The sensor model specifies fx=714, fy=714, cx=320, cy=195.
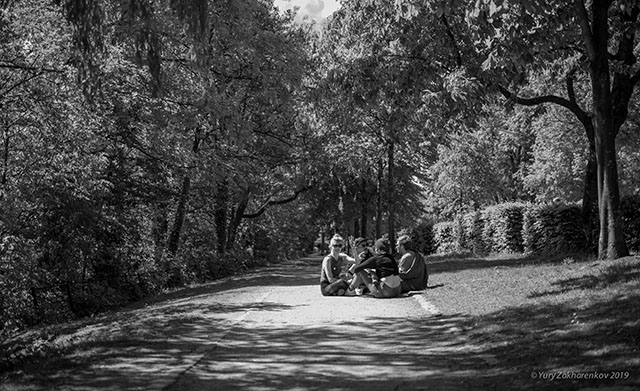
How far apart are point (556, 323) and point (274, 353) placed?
4.02 m

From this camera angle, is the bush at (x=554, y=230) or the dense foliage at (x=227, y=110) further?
the bush at (x=554, y=230)

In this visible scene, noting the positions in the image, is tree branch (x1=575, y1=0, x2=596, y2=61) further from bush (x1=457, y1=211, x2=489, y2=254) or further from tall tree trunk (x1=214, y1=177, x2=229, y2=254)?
tall tree trunk (x1=214, y1=177, x2=229, y2=254)

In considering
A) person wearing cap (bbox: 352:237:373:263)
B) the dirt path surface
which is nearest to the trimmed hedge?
person wearing cap (bbox: 352:237:373:263)

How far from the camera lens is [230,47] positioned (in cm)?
2714

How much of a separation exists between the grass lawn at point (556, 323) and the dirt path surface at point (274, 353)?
45 centimetres

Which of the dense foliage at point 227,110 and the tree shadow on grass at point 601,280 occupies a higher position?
the dense foliage at point 227,110

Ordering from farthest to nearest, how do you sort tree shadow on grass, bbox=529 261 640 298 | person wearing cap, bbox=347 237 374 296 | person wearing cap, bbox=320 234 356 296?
person wearing cap, bbox=347 237 374 296 < person wearing cap, bbox=320 234 356 296 < tree shadow on grass, bbox=529 261 640 298

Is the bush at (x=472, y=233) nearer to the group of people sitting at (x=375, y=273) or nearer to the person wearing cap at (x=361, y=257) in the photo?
the person wearing cap at (x=361, y=257)

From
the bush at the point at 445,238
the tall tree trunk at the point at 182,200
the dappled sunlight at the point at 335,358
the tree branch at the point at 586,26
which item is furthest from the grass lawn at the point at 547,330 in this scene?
the bush at the point at 445,238

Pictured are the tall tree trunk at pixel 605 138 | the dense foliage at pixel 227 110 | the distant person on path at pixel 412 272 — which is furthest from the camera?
the distant person on path at pixel 412 272

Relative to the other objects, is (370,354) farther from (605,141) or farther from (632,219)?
(632,219)

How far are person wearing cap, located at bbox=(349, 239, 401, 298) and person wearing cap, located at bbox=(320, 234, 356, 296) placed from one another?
0.52 meters

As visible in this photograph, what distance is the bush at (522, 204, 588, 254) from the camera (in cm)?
2517

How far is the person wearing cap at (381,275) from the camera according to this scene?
1667 centimetres
